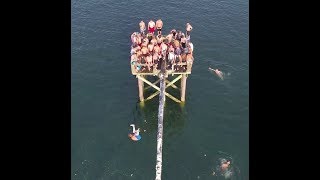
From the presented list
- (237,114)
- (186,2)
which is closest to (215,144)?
(237,114)

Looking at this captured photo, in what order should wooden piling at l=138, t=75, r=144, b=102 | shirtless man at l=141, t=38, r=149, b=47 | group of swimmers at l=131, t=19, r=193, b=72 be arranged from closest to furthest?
group of swimmers at l=131, t=19, r=193, b=72, shirtless man at l=141, t=38, r=149, b=47, wooden piling at l=138, t=75, r=144, b=102

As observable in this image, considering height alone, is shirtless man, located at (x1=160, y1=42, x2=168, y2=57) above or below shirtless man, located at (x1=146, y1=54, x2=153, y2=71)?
above

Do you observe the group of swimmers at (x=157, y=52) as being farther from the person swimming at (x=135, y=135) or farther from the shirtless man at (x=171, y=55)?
the person swimming at (x=135, y=135)

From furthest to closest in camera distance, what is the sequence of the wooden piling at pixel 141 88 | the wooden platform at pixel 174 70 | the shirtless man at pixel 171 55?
the wooden piling at pixel 141 88
the wooden platform at pixel 174 70
the shirtless man at pixel 171 55

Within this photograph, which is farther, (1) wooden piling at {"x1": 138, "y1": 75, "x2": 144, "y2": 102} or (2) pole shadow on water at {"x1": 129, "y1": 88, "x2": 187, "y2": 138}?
(1) wooden piling at {"x1": 138, "y1": 75, "x2": 144, "y2": 102}

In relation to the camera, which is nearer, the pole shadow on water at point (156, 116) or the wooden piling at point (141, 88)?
the pole shadow on water at point (156, 116)

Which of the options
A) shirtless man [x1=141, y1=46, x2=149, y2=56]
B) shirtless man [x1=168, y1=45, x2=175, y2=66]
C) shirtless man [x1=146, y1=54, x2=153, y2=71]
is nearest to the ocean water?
shirtless man [x1=146, y1=54, x2=153, y2=71]

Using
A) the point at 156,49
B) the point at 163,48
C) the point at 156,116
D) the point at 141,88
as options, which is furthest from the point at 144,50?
the point at 156,116

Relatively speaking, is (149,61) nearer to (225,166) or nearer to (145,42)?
(145,42)

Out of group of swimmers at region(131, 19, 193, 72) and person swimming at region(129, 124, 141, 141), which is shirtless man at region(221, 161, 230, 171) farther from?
group of swimmers at region(131, 19, 193, 72)

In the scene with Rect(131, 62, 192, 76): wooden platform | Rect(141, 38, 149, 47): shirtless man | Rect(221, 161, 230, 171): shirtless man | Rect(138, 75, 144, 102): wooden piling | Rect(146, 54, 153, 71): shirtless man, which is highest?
Rect(141, 38, 149, 47): shirtless man

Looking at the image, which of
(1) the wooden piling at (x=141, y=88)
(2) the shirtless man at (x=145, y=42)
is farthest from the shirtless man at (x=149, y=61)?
(1) the wooden piling at (x=141, y=88)
